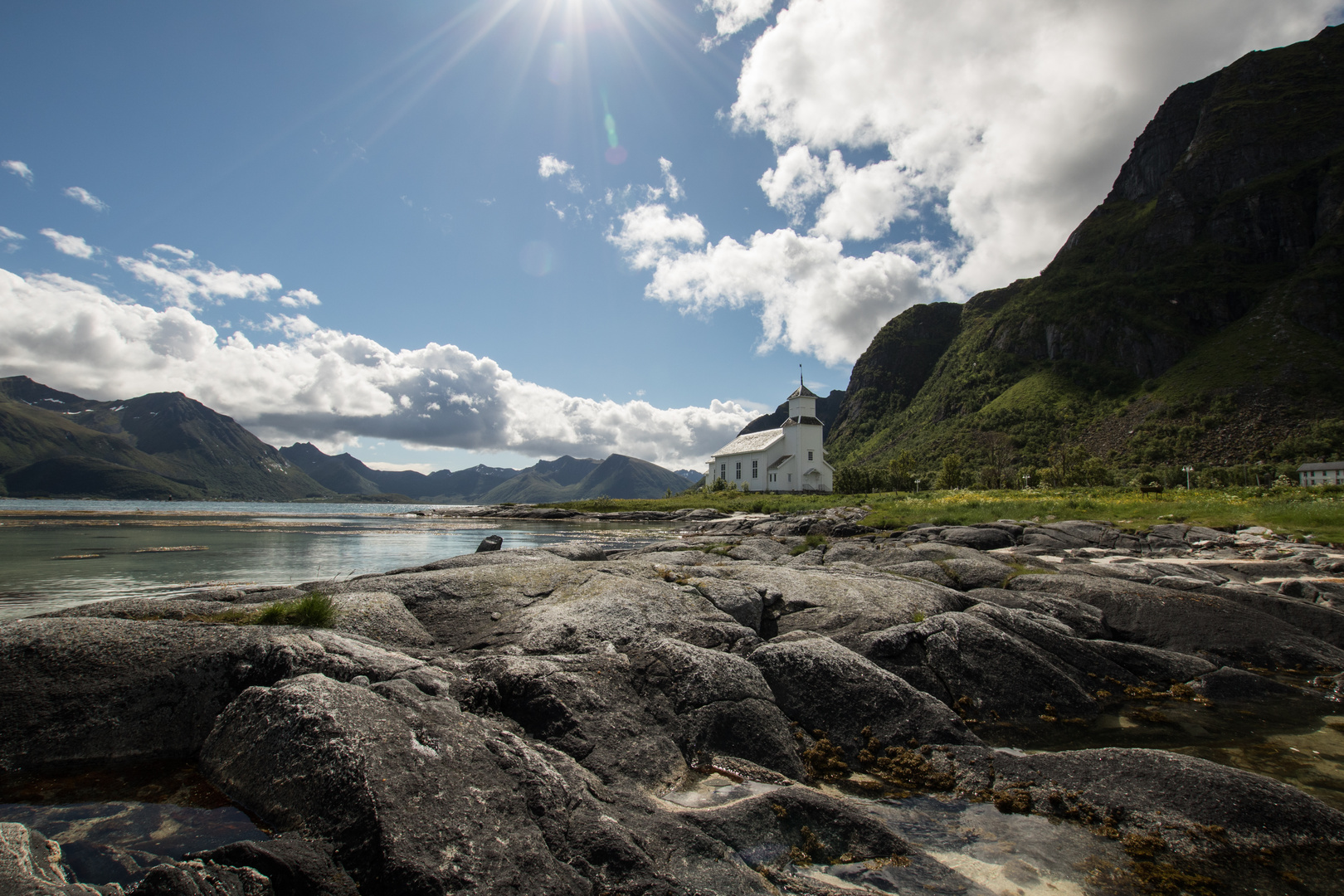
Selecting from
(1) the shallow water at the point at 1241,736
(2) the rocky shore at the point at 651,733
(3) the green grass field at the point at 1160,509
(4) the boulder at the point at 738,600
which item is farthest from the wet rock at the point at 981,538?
(4) the boulder at the point at 738,600

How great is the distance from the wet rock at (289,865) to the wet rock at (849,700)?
17.3 feet

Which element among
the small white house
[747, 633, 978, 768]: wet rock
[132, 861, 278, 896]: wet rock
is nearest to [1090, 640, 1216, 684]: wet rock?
[747, 633, 978, 768]: wet rock

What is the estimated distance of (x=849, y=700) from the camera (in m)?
7.21

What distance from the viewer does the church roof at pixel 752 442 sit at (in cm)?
9794

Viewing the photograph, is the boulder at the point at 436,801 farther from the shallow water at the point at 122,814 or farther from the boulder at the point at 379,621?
the boulder at the point at 379,621

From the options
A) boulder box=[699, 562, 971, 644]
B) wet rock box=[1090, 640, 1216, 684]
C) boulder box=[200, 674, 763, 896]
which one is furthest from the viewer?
boulder box=[699, 562, 971, 644]

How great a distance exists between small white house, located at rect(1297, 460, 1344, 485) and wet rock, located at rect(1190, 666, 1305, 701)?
79807mm

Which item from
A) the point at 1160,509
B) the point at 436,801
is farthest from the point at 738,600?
the point at 1160,509

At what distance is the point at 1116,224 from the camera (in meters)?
179

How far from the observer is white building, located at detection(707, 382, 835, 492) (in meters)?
91.7

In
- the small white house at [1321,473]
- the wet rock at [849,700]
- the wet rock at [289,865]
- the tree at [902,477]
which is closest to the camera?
the wet rock at [289,865]

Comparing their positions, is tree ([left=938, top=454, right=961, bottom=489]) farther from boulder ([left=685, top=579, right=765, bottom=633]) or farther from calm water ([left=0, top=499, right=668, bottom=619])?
boulder ([left=685, top=579, right=765, bottom=633])

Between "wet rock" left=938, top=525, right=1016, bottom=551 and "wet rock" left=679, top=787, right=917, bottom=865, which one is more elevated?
"wet rock" left=679, top=787, right=917, bottom=865

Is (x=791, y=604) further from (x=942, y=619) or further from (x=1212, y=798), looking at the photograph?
(x=1212, y=798)
